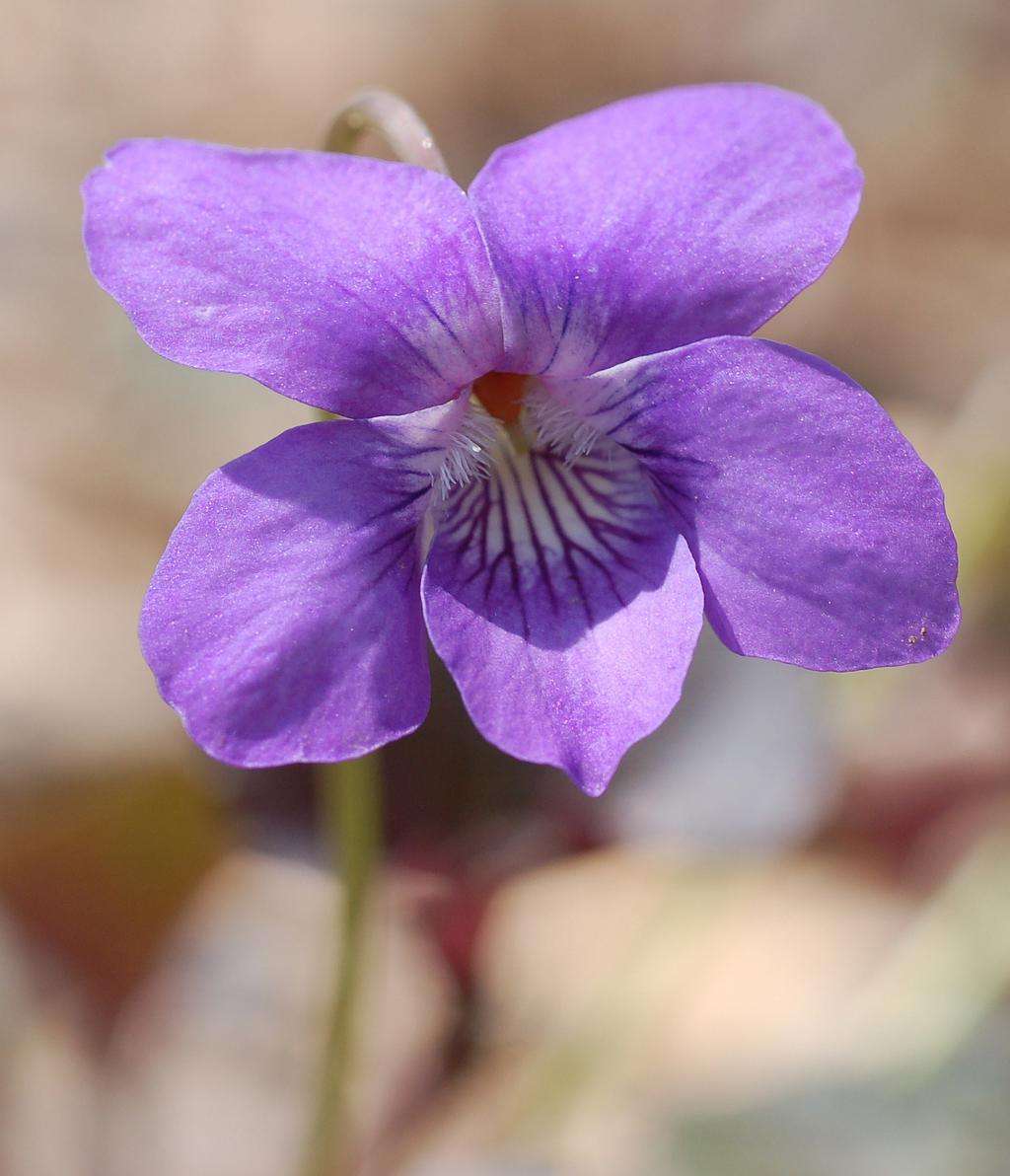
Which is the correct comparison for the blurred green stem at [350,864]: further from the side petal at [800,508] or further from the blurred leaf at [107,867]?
the blurred leaf at [107,867]

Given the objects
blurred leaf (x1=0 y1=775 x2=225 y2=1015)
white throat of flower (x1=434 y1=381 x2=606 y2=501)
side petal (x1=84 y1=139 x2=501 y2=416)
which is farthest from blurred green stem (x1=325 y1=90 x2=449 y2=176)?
blurred leaf (x1=0 y1=775 x2=225 y2=1015)

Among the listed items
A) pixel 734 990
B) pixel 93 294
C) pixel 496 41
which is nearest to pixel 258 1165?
pixel 734 990

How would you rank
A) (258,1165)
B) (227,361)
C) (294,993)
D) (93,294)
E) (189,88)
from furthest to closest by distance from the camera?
1. (189,88)
2. (93,294)
3. (294,993)
4. (258,1165)
5. (227,361)

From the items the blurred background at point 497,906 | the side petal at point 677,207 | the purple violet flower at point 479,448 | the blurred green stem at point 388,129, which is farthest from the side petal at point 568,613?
the blurred background at point 497,906

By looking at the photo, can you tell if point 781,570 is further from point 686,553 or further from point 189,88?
point 189,88

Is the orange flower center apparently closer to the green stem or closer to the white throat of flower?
the white throat of flower

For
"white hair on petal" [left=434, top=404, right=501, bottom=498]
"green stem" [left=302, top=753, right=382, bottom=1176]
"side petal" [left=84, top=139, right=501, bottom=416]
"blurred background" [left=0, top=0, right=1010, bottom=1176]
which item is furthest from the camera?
"blurred background" [left=0, top=0, right=1010, bottom=1176]

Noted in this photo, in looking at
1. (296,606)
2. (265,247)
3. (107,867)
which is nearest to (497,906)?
(107,867)
